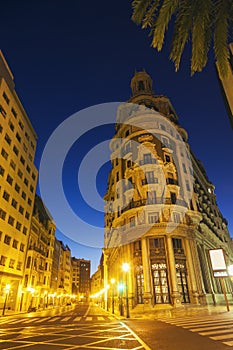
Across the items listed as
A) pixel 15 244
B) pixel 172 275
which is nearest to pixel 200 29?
pixel 172 275

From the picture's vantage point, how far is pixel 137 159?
130 feet

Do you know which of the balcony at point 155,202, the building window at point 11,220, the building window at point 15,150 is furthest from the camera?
the building window at point 15,150

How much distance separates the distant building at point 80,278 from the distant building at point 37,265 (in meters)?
123

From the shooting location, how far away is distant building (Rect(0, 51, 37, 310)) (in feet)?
115

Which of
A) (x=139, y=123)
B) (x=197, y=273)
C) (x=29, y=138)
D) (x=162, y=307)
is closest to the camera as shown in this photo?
(x=162, y=307)

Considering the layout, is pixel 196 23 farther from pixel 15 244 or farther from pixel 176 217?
pixel 15 244

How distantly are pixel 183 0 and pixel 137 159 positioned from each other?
33465 millimetres

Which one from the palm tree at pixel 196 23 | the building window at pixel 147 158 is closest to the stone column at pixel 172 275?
the building window at pixel 147 158

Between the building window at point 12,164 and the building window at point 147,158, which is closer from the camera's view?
the building window at point 12,164

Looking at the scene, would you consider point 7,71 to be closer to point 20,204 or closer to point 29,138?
point 29,138

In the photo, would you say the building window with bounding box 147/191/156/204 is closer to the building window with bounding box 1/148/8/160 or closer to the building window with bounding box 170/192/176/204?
the building window with bounding box 170/192/176/204

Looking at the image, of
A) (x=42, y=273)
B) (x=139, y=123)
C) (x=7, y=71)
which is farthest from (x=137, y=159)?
(x=42, y=273)

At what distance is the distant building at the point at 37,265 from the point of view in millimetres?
44978

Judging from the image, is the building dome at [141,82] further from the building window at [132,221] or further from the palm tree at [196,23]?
the palm tree at [196,23]
